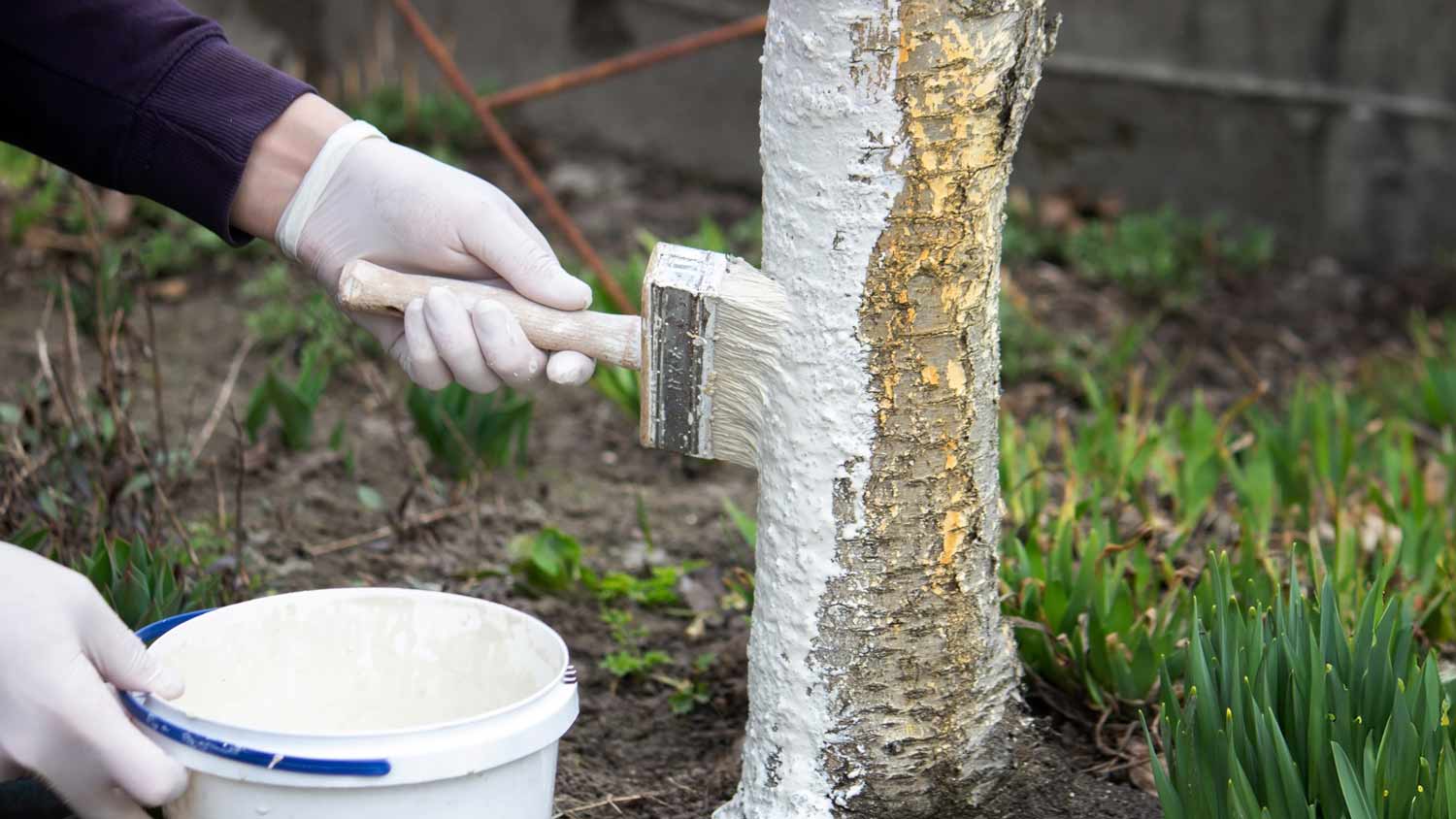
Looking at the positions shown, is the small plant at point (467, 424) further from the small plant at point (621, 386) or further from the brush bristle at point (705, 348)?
the brush bristle at point (705, 348)

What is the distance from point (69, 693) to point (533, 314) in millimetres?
619

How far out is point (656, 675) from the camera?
1989 mm

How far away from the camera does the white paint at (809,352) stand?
1404 millimetres

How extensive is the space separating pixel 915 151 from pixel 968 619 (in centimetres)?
53

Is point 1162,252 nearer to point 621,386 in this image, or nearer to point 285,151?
point 621,386

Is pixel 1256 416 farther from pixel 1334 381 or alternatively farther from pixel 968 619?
pixel 968 619

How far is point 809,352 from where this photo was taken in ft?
4.81

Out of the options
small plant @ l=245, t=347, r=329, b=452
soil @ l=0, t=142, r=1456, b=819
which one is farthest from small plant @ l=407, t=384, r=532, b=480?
small plant @ l=245, t=347, r=329, b=452

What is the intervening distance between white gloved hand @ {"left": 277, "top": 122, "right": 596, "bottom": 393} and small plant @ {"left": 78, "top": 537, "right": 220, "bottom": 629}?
1.24ft

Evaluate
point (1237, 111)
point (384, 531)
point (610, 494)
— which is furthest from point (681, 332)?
point (1237, 111)

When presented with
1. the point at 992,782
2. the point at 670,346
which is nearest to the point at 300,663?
the point at 670,346

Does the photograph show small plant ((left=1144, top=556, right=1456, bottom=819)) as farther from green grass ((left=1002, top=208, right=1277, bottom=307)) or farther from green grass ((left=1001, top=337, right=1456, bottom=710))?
green grass ((left=1002, top=208, right=1277, bottom=307))

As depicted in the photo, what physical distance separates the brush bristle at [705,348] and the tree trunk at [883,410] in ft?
0.11

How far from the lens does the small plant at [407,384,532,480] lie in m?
2.47
